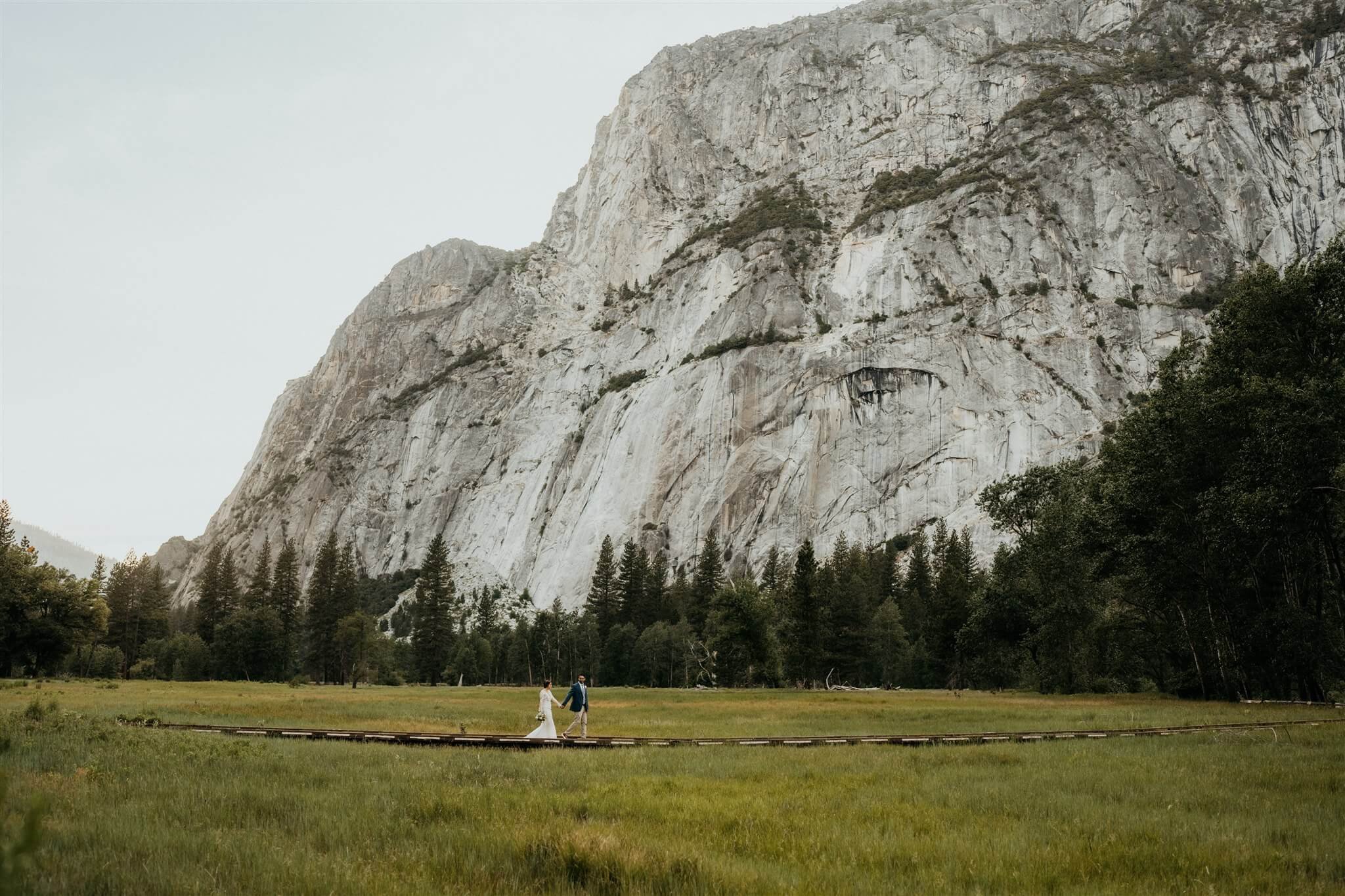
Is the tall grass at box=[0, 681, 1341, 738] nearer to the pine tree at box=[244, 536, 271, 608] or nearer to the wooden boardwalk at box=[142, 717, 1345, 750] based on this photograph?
the wooden boardwalk at box=[142, 717, 1345, 750]

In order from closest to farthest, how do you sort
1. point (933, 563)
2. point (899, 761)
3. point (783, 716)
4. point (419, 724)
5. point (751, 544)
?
point (899, 761)
point (419, 724)
point (783, 716)
point (933, 563)
point (751, 544)

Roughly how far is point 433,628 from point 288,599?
854 inches

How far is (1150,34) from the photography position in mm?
192500

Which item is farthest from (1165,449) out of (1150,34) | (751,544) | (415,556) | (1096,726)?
(1150,34)

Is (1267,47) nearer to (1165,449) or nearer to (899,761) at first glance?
(1165,449)

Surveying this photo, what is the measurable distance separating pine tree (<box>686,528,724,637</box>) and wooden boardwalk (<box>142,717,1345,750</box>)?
7552cm

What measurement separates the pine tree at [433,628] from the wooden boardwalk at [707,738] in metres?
81.2

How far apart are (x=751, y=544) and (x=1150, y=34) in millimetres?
157237

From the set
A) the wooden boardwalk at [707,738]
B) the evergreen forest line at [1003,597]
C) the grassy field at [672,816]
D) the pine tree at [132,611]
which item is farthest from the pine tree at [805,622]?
the pine tree at [132,611]

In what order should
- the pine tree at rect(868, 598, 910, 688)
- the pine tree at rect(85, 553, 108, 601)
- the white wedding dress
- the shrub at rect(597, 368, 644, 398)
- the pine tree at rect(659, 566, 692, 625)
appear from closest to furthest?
1. the white wedding dress
2. the pine tree at rect(85, 553, 108, 601)
3. the pine tree at rect(868, 598, 910, 688)
4. the pine tree at rect(659, 566, 692, 625)
5. the shrub at rect(597, 368, 644, 398)

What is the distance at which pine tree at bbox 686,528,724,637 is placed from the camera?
104188 mm

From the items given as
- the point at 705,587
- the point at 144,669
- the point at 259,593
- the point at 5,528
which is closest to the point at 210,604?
the point at 259,593

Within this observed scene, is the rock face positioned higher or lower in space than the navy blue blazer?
higher

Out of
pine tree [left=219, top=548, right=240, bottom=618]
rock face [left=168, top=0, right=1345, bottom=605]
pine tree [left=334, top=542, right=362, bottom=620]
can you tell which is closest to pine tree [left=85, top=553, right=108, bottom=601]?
pine tree [left=219, top=548, right=240, bottom=618]
